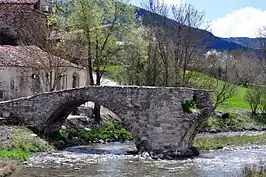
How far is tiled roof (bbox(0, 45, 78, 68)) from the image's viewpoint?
38750mm

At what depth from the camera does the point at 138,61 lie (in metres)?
43.5

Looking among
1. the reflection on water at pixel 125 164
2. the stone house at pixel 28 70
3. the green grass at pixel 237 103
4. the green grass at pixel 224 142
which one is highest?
the stone house at pixel 28 70

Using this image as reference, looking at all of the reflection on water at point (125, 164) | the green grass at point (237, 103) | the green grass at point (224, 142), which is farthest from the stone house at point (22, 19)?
the green grass at point (237, 103)

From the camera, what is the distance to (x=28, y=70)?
40594mm

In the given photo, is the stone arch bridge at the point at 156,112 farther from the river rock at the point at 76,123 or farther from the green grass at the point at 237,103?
the green grass at the point at 237,103

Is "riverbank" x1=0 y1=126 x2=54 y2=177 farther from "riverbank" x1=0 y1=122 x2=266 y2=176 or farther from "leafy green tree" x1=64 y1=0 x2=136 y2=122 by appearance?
"leafy green tree" x1=64 y1=0 x2=136 y2=122

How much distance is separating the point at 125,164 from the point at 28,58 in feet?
59.6

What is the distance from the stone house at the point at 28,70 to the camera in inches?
1525

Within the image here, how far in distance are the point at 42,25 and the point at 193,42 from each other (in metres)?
13.5

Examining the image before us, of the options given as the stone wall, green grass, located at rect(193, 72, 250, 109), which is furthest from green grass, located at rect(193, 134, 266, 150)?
the stone wall

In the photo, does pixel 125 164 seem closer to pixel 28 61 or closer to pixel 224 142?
pixel 224 142

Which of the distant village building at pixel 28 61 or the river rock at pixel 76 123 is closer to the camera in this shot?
the river rock at pixel 76 123

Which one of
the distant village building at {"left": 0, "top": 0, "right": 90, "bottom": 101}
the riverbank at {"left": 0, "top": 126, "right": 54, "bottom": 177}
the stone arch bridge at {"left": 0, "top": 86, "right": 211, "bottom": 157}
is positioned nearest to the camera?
the riverbank at {"left": 0, "top": 126, "right": 54, "bottom": 177}

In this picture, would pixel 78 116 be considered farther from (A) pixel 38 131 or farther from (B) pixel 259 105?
(B) pixel 259 105
